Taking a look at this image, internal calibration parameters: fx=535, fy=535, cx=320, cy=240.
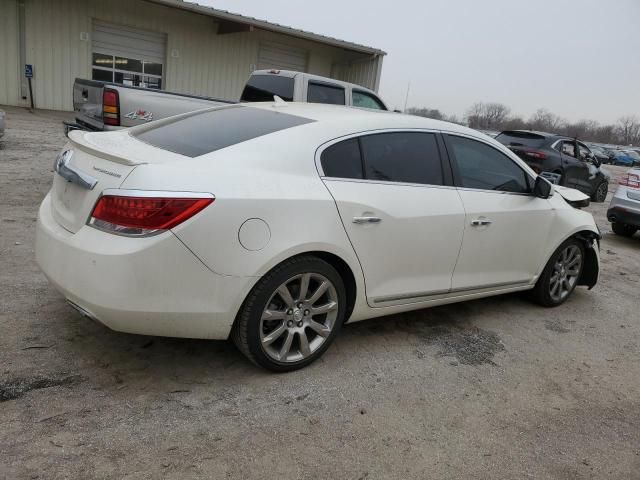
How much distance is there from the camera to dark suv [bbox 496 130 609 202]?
38.9ft

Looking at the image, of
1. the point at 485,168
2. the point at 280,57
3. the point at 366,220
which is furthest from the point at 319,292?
the point at 280,57

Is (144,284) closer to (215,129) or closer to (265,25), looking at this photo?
(215,129)

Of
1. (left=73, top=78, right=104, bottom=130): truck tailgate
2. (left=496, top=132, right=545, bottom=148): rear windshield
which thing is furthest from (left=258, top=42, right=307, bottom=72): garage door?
(left=73, top=78, right=104, bottom=130): truck tailgate

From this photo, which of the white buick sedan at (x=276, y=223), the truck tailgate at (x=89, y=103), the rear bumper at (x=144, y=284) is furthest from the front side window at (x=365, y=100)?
the rear bumper at (x=144, y=284)

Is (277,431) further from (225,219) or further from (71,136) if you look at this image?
(71,136)

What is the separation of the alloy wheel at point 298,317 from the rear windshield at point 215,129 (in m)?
0.92

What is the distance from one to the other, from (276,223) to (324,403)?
103 centimetres

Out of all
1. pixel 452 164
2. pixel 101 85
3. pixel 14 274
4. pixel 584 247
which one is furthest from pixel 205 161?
pixel 101 85

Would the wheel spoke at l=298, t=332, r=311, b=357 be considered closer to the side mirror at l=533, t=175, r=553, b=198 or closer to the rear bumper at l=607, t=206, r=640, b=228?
the side mirror at l=533, t=175, r=553, b=198

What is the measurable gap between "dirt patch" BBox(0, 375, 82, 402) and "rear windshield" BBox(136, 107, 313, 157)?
138 centimetres

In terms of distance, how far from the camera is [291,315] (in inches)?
122

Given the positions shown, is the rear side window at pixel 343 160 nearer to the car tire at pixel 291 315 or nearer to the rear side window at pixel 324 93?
the car tire at pixel 291 315

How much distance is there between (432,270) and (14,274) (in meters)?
3.18

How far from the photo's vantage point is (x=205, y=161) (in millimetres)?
2861
